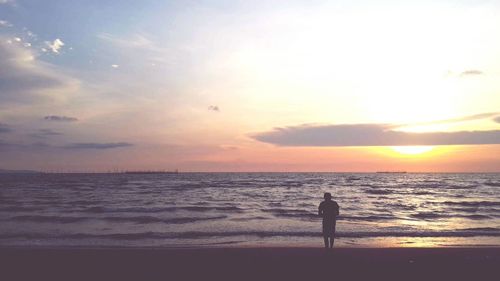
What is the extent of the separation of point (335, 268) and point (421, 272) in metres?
2.20

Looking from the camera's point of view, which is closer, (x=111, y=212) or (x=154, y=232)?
(x=154, y=232)

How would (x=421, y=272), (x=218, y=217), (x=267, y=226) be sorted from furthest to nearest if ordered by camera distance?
(x=218, y=217)
(x=267, y=226)
(x=421, y=272)

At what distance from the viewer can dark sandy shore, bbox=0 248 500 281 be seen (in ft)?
35.3

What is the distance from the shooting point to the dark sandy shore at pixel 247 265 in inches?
424

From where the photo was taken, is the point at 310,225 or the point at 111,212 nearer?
the point at 310,225

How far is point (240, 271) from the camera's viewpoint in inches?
449

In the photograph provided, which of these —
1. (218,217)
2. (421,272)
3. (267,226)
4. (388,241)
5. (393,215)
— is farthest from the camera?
(393,215)

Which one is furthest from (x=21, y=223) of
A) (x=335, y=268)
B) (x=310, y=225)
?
(x=335, y=268)

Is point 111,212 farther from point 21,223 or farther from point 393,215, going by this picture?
point 393,215

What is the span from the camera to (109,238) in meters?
21.0

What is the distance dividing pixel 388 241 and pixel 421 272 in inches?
367

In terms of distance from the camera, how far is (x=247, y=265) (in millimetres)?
12352

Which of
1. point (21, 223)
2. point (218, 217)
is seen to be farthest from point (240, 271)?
point (21, 223)

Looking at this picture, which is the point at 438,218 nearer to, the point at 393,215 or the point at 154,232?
the point at 393,215
